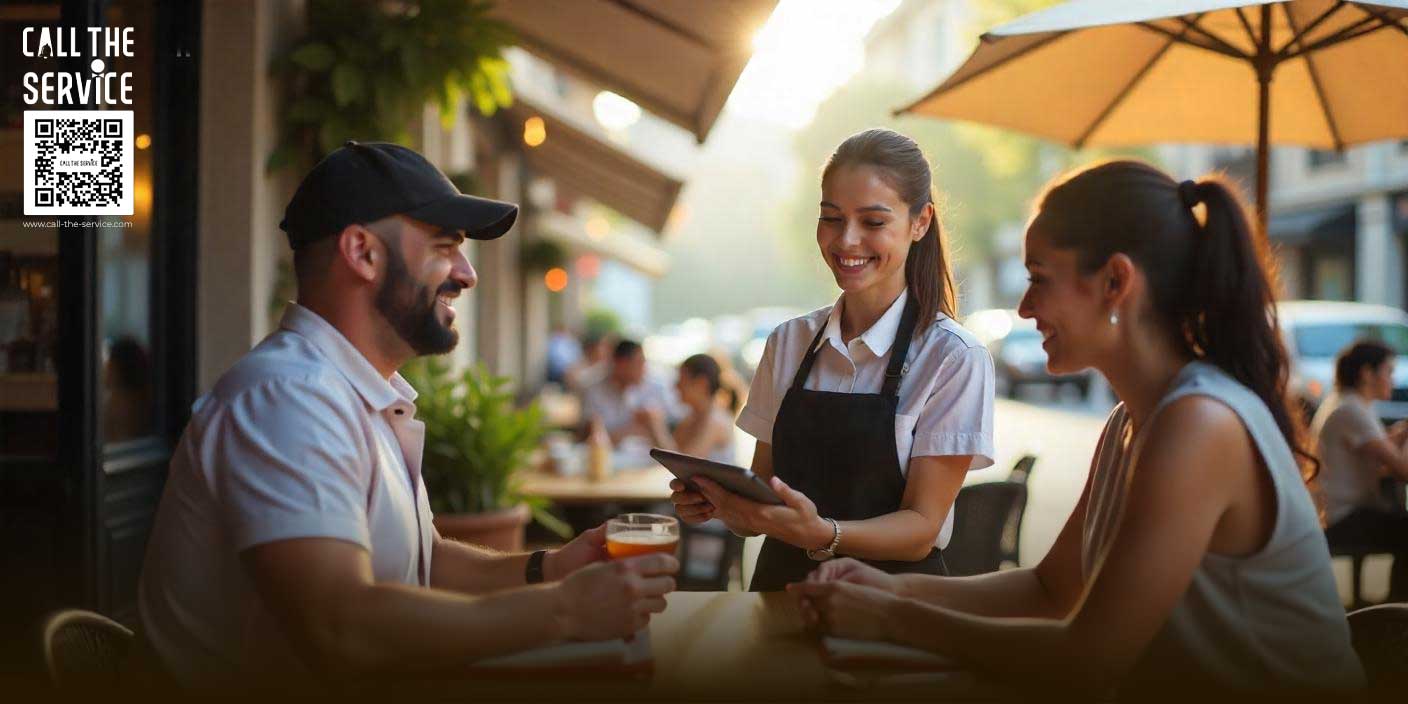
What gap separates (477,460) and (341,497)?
12.3 feet

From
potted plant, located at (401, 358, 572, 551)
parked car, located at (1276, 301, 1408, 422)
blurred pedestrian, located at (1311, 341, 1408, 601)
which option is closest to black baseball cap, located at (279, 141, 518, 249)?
potted plant, located at (401, 358, 572, 551)

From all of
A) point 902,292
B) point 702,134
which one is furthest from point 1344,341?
point 902,292

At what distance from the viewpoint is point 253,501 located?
1773 millimetres

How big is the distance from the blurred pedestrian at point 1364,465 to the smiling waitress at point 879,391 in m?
3.82

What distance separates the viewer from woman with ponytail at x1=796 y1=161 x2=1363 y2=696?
5.86 feet

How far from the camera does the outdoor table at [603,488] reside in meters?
5.66

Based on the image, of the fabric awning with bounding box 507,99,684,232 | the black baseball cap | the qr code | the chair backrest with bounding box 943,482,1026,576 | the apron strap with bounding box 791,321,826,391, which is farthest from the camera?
the fabric awning with bounding box 507,99,684,232

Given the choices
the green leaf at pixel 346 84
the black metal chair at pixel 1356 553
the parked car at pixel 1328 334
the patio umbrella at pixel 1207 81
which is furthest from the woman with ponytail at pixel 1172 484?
the parked car at pixel 1328 334

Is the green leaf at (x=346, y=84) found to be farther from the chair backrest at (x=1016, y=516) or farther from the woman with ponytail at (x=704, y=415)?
the chair backrest at (x=1016, y=516)

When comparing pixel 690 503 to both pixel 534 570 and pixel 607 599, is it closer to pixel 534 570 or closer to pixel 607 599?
pixel 534 570

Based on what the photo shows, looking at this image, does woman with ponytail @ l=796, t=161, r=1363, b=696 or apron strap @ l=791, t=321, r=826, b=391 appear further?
apron strap @ l=791, t=321, r=826, b=391

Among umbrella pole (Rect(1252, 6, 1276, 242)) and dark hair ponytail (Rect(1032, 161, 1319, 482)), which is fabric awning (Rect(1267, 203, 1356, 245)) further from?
dark hair ponytail (Rect(1032, 161, 1319, 482))

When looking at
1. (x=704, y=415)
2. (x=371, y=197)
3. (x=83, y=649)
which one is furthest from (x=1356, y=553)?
(x=83, y=649)

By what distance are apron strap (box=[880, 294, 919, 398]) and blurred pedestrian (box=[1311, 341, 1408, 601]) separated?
3.82m
